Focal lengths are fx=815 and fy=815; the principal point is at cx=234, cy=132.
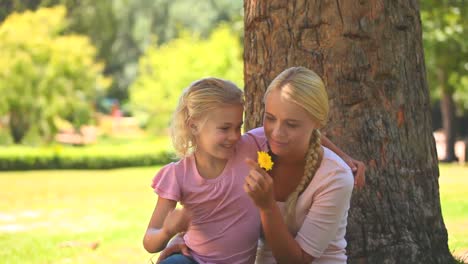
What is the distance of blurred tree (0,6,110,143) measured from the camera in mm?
25703

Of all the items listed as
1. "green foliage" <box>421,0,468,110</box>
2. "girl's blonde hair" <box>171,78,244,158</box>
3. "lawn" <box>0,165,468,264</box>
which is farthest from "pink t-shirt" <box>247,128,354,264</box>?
"green foliage" <box>421,0,468,110</box>

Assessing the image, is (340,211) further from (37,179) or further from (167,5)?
(167,5)

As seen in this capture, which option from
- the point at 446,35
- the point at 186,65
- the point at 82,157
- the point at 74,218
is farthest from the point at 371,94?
the point at 186,65

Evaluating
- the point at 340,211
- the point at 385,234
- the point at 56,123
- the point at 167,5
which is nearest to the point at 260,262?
the point at 340,211

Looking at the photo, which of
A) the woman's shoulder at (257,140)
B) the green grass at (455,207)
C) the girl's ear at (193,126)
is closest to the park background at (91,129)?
the green grass at (455,207)

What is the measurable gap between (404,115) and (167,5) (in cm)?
4700

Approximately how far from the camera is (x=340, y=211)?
126 inches

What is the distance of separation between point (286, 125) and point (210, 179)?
16.3 inches

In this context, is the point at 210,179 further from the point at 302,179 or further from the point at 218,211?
the point at 302,179

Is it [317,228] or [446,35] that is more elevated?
[317,228]

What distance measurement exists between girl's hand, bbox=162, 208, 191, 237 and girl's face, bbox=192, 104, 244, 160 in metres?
0.37

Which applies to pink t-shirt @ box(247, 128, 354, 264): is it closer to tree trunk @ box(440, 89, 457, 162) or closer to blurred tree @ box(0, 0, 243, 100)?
tree trunk @ box(440, 89, 457, 162)

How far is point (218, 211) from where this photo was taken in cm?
334

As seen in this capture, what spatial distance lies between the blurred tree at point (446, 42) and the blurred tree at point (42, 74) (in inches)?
455
